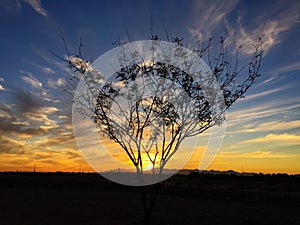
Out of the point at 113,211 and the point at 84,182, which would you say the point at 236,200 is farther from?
the point at 84,182

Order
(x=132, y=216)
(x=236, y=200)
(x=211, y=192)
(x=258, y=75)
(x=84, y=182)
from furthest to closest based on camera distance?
(x=84, y=182) < (x=211, y=192) < (x=236, y=200) < (x=132, y=216) < (x=258, y=75)

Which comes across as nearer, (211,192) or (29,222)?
(29,222)

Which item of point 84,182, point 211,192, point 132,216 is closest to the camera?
point 132,216

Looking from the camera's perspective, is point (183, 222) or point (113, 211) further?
point (113, 211)

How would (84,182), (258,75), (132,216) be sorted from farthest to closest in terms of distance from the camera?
1. (84,182)
2. (132,216)
3. (258,75)

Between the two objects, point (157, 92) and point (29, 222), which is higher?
point (157, 92)

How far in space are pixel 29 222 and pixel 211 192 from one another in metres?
21.5

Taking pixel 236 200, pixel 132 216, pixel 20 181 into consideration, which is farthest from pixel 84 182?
pixel 132 216

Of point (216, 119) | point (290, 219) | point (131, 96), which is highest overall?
point (131, 96)

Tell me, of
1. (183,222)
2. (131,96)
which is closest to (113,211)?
(183,222)

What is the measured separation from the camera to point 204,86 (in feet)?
61.4

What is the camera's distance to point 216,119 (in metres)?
19.3

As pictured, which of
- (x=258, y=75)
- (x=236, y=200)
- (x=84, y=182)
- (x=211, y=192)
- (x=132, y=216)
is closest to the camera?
(x=258, y=75)

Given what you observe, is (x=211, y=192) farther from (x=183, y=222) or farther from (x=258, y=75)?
(x=258, y=75)
